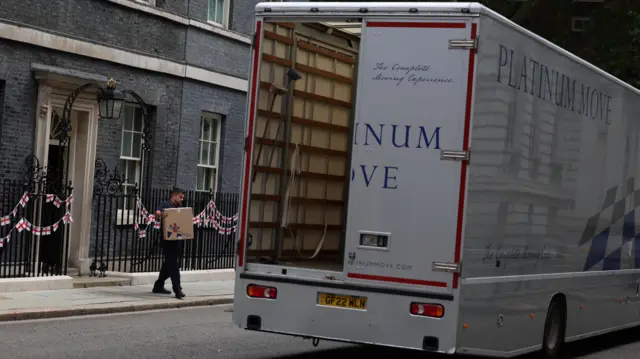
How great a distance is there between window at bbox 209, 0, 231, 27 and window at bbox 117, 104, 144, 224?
318 cm

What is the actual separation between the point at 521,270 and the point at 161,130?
503 inches

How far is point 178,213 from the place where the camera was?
17.8 meters

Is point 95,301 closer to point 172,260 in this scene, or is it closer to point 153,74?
point 172,260

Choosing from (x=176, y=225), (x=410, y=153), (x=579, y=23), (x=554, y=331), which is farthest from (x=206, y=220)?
(x=410, y=153)

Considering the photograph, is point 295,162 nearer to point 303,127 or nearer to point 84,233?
point 303,127

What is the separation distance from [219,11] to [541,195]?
14348 millimetres

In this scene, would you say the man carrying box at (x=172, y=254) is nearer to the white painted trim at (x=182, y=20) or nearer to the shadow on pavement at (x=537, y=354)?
the shadow on pavement at (x=537, y=354)

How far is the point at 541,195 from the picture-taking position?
39.0ft

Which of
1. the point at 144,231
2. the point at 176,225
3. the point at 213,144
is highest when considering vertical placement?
the point at 213,144

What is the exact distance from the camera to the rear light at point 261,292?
36.2 feet

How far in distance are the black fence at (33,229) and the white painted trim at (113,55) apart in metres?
2.33

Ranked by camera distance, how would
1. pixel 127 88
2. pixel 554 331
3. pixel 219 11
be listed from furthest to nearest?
pixel 219 11
pixel 127 88
pixel 554 331

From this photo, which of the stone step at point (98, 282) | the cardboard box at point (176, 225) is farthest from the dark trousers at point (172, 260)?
the stone step at point (98, 282)

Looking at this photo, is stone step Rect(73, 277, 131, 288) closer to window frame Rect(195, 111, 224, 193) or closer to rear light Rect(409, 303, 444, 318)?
window frame Rect(195, 111, 224, 193)
